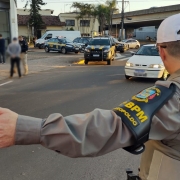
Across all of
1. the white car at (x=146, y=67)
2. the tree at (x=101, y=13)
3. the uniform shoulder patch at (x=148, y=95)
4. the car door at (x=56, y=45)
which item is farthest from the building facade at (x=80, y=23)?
the uniform shoulder patch at (x=148, y=95)

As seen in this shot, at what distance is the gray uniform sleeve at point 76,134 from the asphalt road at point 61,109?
2451 millimetres

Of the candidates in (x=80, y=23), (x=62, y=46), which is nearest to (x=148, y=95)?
(x=62, y=46)

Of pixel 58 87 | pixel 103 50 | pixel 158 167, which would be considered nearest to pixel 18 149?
pixel 158 167

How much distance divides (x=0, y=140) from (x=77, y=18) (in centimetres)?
5365

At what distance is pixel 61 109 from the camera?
650 cm

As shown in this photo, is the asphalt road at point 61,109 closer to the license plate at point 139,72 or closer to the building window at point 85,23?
the license plate at point 139,72

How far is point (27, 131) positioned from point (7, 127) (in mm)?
71

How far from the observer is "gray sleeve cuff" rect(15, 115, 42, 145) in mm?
1021

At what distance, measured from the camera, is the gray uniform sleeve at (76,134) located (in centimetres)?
102

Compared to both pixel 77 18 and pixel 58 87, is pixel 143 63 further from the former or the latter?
pixel 77 18

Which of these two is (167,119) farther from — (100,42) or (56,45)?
(56,45)

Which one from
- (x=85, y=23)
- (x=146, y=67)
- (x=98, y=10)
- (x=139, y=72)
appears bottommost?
(x=139, y=72)

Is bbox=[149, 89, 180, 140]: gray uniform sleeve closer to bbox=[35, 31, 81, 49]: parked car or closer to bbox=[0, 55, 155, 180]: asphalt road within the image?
bbox=[0, 55, 155, 180]: asphalt road

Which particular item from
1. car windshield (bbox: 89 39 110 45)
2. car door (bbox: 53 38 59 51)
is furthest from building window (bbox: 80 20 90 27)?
car windshield (bbox: 89 39 110 45)
